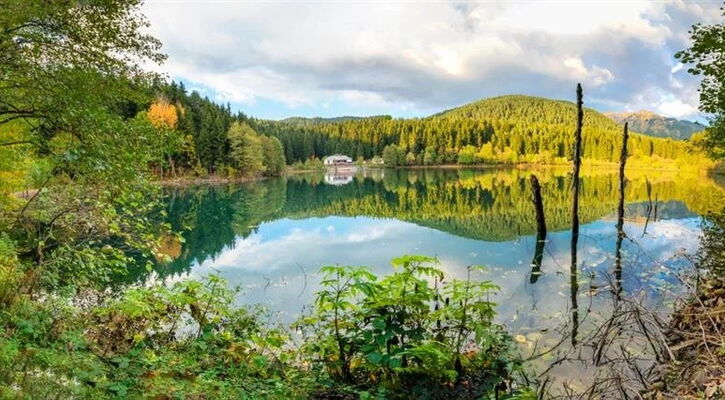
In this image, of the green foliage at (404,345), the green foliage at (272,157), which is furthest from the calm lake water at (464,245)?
the green foliage at (272,157)

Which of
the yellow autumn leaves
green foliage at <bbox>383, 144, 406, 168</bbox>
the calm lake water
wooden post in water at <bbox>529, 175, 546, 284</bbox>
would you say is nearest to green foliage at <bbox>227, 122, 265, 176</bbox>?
the yellow autumn leaves

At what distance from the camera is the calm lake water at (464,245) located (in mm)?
13594

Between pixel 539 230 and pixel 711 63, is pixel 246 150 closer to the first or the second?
pixel 539 230

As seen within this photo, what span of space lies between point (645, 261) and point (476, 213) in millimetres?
21011

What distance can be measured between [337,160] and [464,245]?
148158 mm

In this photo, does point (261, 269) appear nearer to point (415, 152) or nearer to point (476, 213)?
point (476, 213)

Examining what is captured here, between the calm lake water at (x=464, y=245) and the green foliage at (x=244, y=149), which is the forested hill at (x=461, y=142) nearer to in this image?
the green foliage at (x=244, y=149)

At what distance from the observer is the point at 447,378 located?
6.36 m

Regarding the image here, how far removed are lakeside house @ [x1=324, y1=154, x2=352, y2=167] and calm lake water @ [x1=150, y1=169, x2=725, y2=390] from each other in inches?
4563

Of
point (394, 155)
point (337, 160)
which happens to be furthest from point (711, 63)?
point (337, 160)

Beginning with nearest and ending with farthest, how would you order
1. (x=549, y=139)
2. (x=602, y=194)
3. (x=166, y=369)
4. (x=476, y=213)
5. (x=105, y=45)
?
1. (x=166, y=369)
2. (x=105, y=45)
3. (x=476, y=213)
4. (x=602, y=194)
5. (x=549, y=139)

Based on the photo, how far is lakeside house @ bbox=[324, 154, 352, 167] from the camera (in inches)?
6652

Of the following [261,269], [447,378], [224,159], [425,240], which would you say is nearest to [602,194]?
[425,240]

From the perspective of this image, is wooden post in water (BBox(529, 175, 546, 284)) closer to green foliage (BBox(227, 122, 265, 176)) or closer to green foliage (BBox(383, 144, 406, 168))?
green foliage (BBox(227, 122, 265, 176))
